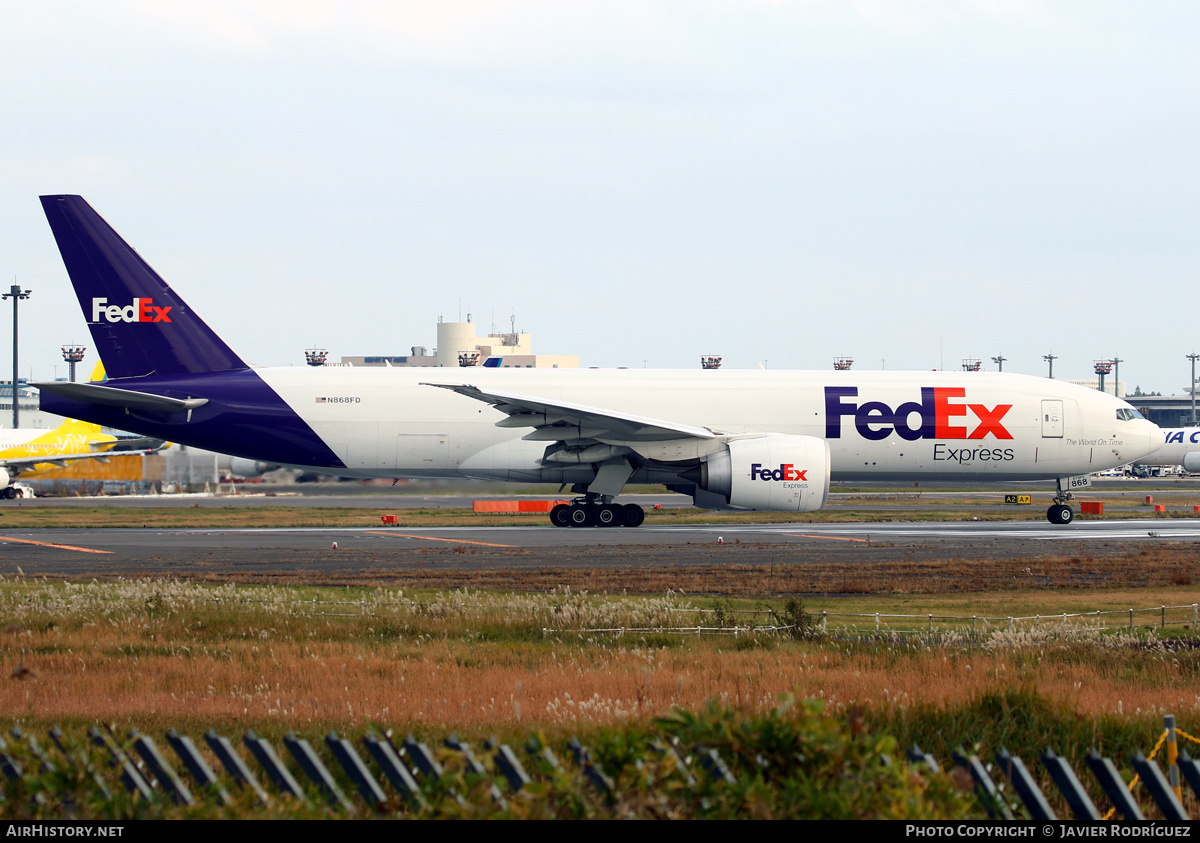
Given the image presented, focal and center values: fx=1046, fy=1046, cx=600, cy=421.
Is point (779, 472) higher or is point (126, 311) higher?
point (126, 311)

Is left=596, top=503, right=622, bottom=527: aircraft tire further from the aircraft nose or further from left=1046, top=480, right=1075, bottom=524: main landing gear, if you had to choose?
the aircraft nose

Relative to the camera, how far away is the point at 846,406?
31234 mm

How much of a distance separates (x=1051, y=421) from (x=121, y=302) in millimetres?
27819

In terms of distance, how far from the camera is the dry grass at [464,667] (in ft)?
28.4

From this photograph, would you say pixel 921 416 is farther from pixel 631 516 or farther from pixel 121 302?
pixel 121 302

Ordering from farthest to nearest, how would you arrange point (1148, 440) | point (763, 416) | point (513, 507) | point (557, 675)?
point (513, 507), point (1148, 440), point (763, 416), point (557, 675)

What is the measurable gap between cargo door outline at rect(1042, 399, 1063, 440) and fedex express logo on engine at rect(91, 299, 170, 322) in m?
26.6

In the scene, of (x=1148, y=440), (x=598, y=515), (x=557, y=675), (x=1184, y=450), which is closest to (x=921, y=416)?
(x=1148, y=440)

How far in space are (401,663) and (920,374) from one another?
25006mm

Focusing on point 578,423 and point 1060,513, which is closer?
point 578,423

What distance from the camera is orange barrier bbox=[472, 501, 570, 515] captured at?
38344 mm

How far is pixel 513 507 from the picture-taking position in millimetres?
39188
